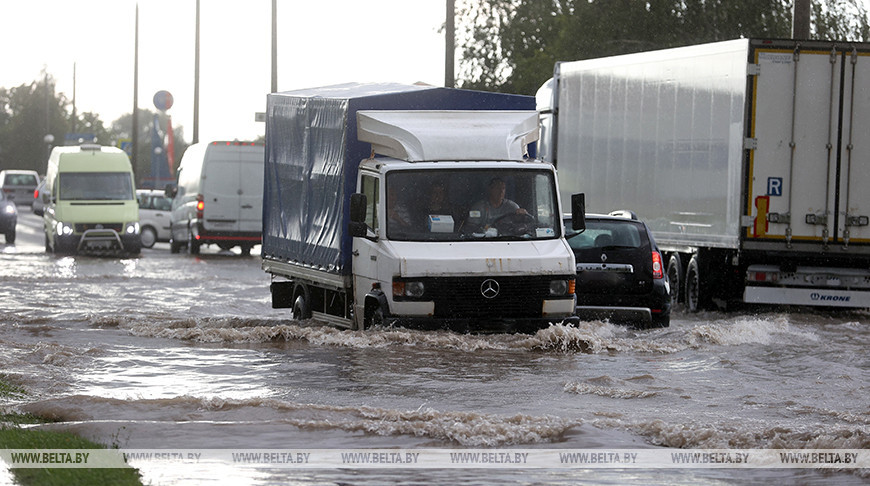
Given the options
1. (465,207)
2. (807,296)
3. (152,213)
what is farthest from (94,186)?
(465,207)

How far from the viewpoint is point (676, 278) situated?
21.6 meters

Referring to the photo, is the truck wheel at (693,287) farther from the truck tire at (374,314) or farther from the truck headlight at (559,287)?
the truck tire at (374,314)

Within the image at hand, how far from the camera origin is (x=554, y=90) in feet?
82.4

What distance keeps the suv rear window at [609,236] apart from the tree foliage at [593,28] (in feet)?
77.2

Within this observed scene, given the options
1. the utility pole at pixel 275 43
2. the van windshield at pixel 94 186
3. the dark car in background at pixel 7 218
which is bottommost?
the dark car in background at pixel 7 218

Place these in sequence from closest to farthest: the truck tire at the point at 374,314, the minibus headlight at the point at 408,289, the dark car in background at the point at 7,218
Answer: the minibus headlight at the point at 408,289 < the truck tire at the point at 374,314 < the dark car in background at the point at 7,218

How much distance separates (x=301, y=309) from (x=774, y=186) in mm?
6181

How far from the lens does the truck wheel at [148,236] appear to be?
39.8 m

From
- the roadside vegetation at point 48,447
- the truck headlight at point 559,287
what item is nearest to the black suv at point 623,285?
the truck headlight at point 559,287

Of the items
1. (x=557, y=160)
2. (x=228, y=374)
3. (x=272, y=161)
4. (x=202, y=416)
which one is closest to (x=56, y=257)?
(x=557, y=160)

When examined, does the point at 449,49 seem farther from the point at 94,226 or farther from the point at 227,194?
the point at 94,226

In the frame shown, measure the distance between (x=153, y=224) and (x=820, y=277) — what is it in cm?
2464

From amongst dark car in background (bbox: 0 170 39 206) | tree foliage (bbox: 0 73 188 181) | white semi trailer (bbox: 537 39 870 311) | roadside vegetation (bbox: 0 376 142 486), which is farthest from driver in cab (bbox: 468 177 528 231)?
tree foliage (bbox: 0 73 188 181)

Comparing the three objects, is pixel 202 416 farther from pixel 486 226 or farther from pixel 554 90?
pixel 554 90
